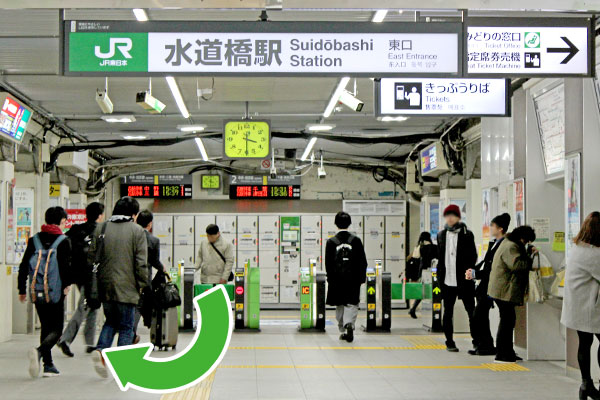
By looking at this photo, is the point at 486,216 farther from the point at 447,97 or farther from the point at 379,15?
the point at 379,15

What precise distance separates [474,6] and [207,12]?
2881 mm

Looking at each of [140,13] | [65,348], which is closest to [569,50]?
[140,13]

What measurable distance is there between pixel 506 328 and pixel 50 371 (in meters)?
4.69

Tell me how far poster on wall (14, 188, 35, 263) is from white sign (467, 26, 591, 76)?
8789 millimetres

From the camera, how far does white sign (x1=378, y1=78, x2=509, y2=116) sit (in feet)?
27.8

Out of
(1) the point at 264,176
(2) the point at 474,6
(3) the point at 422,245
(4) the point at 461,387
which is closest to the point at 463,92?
(2) the point at 474,6

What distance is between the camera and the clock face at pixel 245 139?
42.3 feet

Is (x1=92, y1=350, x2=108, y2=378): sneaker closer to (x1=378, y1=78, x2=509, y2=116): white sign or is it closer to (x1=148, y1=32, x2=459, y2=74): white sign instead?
(x1=148, y1=32, x2=459, y2=74): white sign

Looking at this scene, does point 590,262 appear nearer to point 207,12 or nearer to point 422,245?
point 207,12

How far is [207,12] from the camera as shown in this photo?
8.16 metres

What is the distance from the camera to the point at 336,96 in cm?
1187

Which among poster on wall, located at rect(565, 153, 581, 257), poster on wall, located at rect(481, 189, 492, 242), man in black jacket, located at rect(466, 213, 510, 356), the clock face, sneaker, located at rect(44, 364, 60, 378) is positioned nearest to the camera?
sneaker, located at rect(44, 364, 60, 378)

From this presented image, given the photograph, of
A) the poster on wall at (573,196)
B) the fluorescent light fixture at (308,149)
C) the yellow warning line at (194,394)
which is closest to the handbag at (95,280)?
the yellow warning line at (194,394)

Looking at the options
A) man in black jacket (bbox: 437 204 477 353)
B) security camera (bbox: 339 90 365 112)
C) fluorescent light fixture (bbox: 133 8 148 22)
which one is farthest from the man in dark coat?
fluorescent light fixture (bbox: 133 8 148 22)
